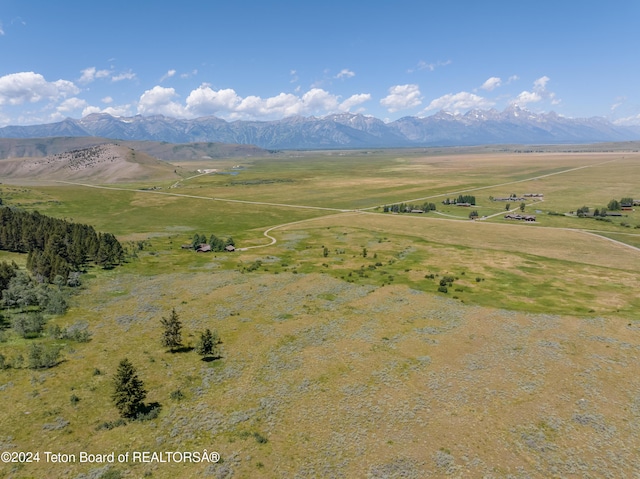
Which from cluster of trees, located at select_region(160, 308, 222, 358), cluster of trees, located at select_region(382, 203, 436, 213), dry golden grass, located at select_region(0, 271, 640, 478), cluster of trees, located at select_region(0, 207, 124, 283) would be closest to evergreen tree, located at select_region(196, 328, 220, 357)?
cluster of trees, located at select_region(160, 308, 222, 358)

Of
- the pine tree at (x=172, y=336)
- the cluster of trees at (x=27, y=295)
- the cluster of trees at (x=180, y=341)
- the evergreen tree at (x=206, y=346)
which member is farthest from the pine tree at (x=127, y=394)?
the cluster of trees at (x=27, y=295)

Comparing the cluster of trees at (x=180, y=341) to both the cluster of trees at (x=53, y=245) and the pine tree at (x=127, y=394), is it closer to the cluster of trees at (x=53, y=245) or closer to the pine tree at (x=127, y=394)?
the pine tree at (x=127, y=394)

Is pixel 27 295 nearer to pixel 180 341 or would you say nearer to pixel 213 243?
pixel 180 341

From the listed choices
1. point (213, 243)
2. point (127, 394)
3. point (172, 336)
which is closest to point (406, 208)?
point (213, 243)

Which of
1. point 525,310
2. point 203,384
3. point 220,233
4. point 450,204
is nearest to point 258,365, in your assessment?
point 203,384

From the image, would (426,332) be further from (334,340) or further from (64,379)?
(64,379)

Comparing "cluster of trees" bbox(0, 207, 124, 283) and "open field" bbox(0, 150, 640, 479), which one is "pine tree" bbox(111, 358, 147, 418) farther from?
"cluster of trees" bbox(0, 207, 124, 283)
